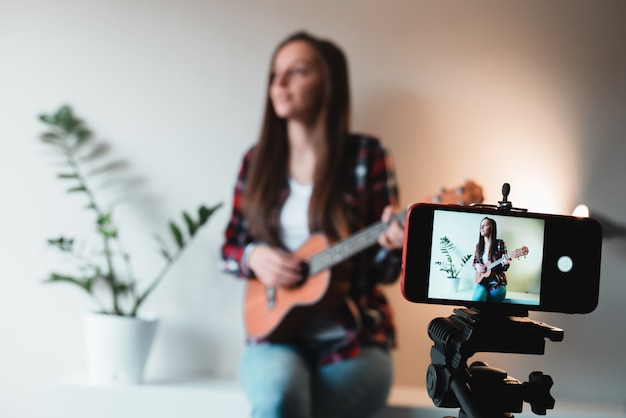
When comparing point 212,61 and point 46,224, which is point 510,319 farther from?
point 46,224

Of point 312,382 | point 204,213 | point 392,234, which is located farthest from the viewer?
point 204,213

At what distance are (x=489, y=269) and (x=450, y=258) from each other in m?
0.04

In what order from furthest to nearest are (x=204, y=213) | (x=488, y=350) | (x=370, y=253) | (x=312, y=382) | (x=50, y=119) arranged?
(x=50, y=119)
(x=204, y=213)
(x=370, y=253)
(x=312, y=382)
(x=488, y=350)

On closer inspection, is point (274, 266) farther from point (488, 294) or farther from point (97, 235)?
point (488, 294)

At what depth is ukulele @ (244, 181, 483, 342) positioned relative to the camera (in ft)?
5.00

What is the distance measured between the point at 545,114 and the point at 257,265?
3.22 feet

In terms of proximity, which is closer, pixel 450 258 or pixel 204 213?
pixel 450 258

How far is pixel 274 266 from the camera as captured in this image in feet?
5.32

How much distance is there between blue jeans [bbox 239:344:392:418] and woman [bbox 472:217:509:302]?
815mm

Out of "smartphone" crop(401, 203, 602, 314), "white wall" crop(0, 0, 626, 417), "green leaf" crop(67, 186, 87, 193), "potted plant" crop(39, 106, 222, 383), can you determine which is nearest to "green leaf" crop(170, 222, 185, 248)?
"potted plant" crop(39, 106, 222, 383)

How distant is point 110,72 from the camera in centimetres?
A: 205

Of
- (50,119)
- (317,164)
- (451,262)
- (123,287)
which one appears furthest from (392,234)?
(50,119)

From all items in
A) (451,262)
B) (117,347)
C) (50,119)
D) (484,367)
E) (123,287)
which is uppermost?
(50,119)

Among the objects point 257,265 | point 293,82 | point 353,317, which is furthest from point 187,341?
point 293,82
